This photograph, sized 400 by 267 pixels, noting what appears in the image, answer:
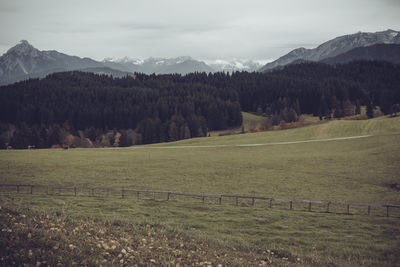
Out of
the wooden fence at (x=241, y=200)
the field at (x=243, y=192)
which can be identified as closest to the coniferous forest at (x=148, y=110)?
the field at (x=243, y=192)

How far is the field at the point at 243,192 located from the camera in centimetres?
1891

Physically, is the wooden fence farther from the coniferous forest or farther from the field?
the coniferous forest

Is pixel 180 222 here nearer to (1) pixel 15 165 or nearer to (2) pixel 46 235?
(2) pixel 46 235

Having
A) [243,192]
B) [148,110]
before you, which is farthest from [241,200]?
Answer: [148,110]

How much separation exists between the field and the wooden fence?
114 cm

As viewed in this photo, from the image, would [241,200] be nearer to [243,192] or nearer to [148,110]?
[243,192]

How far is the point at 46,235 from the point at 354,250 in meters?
19.9

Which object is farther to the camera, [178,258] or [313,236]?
[313,236]

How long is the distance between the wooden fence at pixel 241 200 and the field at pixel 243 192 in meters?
1.14

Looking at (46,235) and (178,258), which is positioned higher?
(46,235)

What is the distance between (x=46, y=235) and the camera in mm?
14078

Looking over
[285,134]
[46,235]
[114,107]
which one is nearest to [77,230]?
[46,235]

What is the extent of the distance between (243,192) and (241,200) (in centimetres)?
457

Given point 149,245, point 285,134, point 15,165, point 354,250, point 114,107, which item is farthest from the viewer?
point 114,107
